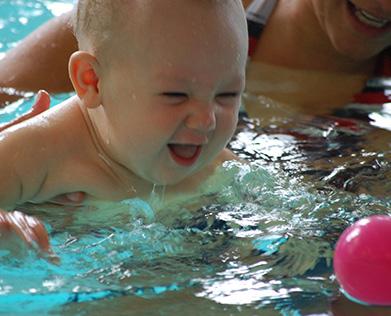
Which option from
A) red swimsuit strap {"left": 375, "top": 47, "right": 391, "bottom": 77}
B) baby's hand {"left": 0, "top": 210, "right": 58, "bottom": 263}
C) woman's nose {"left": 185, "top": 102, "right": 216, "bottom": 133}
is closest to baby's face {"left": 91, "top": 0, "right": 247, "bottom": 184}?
woman's nose {"left": 185, "top": 102, "right": 216, "bottom": 133}

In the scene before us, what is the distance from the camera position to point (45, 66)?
224cm

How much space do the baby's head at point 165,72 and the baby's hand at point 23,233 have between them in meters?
0.27

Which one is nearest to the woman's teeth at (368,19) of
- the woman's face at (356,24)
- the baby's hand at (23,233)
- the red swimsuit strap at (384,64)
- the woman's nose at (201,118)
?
the woman's face at (356,24)

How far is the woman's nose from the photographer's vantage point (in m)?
1.38

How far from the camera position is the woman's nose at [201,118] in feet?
4.53

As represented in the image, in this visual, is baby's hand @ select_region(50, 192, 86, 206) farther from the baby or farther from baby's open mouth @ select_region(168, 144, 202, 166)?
baby's open mouth @ select_region(168, 144, 202, 166)

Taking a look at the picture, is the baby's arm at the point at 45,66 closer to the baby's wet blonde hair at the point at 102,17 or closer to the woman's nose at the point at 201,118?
the baby's wet blonde hair at the point at 102,17

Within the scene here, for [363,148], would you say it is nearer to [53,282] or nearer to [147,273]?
[147,273]

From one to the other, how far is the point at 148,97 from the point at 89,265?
0.95 feet

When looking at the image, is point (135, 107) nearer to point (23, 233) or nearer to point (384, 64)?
point (23, 233)

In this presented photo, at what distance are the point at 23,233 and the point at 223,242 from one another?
0.38 metres

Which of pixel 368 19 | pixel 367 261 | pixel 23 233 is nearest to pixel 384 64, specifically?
pixel 368 19

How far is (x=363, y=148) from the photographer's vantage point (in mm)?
1981

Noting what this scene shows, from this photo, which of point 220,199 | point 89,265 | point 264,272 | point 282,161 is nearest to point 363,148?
point 282,161
